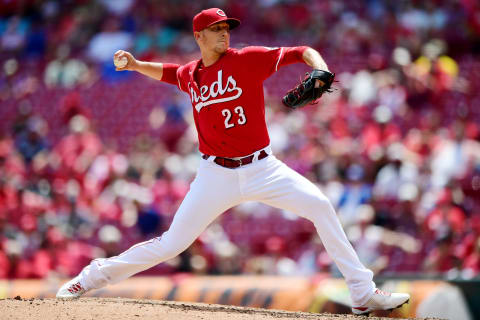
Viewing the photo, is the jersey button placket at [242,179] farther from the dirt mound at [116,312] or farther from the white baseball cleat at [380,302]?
the white baseball cleat at [380,302]

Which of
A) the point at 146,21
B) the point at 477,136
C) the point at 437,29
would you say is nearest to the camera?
the point at 477,136

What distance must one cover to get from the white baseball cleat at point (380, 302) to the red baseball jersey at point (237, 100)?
3.81 feet

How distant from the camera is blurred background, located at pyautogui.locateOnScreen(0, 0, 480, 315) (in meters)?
7.74

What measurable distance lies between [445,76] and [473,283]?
413 centimetres

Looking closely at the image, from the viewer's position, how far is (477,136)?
8625 millimetres

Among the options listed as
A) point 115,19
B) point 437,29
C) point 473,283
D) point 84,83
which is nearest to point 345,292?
point 473,283

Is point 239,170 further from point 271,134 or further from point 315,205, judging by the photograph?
point 271,134

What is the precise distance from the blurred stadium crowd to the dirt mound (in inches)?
102

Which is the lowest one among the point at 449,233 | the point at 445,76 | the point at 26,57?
the point at 449,233

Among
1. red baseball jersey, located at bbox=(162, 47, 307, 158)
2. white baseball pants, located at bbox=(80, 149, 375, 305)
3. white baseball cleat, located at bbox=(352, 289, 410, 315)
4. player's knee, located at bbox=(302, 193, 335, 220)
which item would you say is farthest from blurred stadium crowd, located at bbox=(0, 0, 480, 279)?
red baseball jersey, located at bbox=(162, 47, 307, 158)

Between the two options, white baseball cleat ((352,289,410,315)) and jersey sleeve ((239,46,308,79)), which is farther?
white baseball cleat ((352,289,410,315))

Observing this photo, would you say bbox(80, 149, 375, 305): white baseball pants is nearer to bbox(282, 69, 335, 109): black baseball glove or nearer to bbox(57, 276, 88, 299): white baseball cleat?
bbox(282, 69, 335, 109): black baseball glove

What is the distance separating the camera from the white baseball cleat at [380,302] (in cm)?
479

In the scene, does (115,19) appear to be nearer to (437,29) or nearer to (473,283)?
(437,29)
